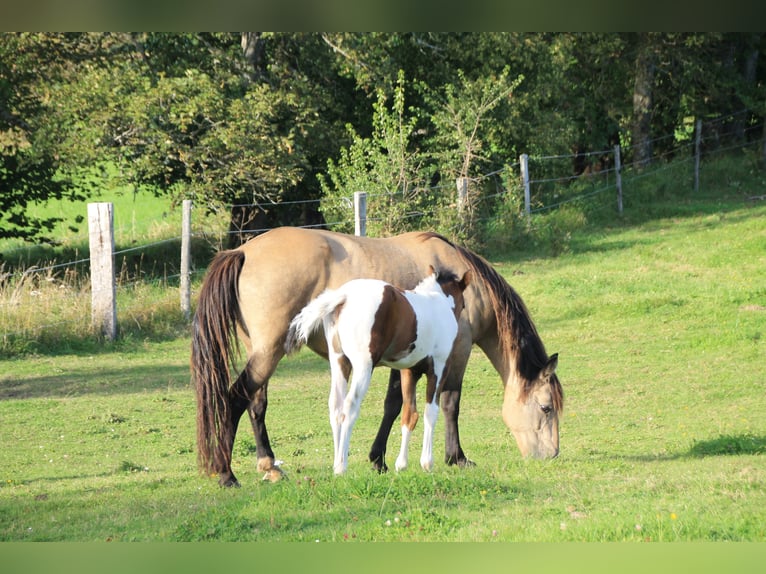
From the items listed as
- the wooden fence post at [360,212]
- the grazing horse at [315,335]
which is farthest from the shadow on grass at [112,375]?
the grazing horse at [315,335]

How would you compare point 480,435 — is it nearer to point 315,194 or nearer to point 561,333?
point 561,333

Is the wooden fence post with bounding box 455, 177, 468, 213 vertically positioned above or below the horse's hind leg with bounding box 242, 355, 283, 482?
above

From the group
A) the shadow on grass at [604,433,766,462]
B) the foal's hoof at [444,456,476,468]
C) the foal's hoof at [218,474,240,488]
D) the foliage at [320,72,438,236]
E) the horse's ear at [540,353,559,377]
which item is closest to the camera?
the foal's hoof at [218,474,240,488]

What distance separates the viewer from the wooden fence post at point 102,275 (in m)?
11.7

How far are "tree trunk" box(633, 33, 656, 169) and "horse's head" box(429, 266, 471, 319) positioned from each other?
15.9 m

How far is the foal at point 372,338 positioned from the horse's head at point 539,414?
0.97 metres

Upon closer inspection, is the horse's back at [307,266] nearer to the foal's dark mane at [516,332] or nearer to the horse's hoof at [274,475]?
the foal's dark mane at [516,332]

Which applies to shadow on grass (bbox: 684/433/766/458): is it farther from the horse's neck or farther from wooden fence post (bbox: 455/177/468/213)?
wooden fence post (bbox: 455/177/468/213)

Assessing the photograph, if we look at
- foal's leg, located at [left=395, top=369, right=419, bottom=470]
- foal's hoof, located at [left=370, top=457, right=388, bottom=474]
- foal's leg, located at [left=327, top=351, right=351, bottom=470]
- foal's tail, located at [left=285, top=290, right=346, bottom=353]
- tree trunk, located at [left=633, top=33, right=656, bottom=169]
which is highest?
tree trunk, located at [left=633, top=33, right=656, bottom=169]

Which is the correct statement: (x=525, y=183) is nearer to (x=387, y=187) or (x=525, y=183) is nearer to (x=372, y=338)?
(x=387, y=187)

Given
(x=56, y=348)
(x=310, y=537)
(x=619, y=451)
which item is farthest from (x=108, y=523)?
(x=56, y=348)

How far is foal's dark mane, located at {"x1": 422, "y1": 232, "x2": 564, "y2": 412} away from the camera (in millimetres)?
7043

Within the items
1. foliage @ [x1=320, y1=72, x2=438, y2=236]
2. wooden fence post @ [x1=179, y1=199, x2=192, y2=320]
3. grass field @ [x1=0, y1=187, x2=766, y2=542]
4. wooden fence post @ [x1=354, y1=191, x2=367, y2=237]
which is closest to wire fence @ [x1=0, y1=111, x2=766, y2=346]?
foliage @ [x1=320, y1=72, x2=438, y2=236]

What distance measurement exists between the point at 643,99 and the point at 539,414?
16.1m
